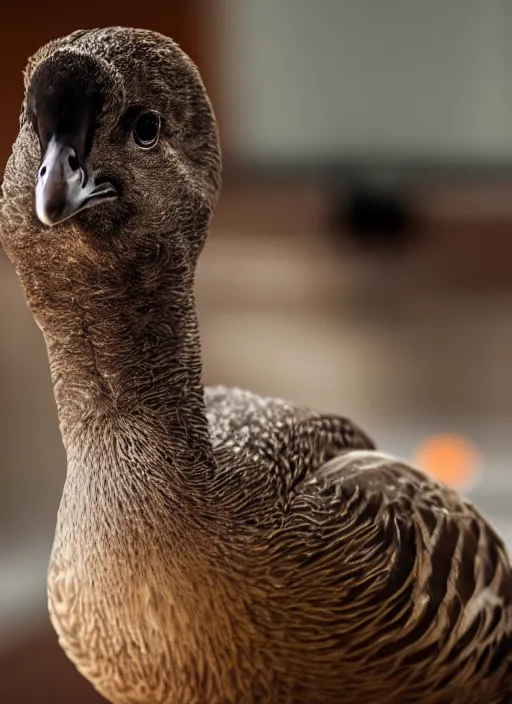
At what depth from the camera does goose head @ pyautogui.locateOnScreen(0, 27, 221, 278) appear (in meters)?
0.31

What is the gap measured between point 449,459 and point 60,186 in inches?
21.8

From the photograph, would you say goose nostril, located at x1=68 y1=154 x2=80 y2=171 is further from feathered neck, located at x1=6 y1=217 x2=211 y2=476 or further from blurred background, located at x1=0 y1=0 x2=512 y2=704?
blurred background, located at x1=0 y1=0 x2=512 y2=704

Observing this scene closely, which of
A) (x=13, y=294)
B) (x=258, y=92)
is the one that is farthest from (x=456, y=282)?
(x=13, y=294)

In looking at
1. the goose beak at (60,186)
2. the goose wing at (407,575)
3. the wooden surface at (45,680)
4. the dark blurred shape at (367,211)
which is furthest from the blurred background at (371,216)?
the goose beak at (60,186)

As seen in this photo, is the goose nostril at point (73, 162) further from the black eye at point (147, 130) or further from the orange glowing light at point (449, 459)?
the orange glowing light at point (449, 459)

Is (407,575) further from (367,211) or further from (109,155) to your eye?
(367,211)

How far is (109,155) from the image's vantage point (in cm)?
33

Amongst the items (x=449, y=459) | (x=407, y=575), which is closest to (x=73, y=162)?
(x=407, y=575)

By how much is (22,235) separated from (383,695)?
8.3 inches

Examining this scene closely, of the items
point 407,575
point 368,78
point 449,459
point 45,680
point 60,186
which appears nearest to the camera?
point 60,186

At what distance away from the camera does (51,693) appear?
625 mm

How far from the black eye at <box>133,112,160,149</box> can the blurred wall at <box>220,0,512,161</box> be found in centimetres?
67

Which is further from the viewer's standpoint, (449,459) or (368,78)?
(368,78)

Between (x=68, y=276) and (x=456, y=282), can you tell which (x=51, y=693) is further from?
(x=456, y=282)
